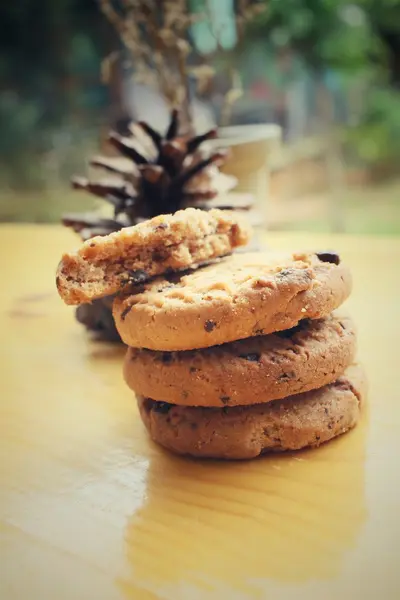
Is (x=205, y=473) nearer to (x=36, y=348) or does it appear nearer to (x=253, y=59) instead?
(x=36, y=348)

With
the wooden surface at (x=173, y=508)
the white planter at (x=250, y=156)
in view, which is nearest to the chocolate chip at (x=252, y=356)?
the wooden surface at (x=173, y=508)

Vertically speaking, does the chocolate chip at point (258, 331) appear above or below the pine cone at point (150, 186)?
below

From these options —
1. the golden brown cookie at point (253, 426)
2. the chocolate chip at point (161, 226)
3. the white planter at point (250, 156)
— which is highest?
the white planter at point (250, 156)

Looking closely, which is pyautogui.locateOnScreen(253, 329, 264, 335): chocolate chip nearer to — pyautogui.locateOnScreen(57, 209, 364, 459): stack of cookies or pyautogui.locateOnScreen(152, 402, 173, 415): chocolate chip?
pyautogui.locateOnScreen(57, 209, 364, 459): stack of cookies

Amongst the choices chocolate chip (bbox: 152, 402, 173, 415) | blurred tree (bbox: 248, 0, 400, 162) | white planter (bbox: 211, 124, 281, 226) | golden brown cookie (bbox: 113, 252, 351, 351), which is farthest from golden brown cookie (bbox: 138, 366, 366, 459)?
blurred tree (bbox: 248, 0, 400, 162)

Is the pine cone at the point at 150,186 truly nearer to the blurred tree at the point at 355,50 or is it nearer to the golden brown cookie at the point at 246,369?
the golden brown cookie at the point at 246,369

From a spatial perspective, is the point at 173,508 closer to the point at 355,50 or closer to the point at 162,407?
the point at 162,407

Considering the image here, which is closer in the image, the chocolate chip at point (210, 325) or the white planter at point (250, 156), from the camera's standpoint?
the chocolate chip at point (210, 325)

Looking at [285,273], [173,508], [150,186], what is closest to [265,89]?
[150,186]
